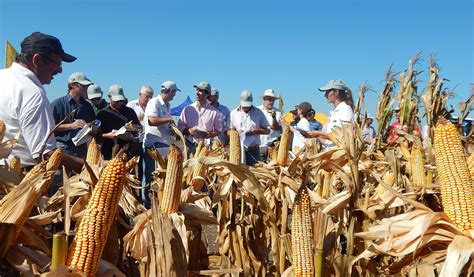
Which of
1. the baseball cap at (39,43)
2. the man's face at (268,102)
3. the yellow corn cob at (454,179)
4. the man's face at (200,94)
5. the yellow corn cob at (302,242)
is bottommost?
the yellow corn cob at (302,242)

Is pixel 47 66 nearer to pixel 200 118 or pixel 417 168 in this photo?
pixel 417 168

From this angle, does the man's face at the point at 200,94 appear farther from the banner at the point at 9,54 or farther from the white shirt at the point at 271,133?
the banner at the point at 9,54

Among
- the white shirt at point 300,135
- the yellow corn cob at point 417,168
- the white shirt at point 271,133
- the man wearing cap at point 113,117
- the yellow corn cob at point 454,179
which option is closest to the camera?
the yellow corn cob at point 454,179

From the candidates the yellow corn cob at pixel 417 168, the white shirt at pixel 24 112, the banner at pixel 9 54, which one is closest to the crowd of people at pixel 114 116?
Result: the white shirt at pixel 24 112

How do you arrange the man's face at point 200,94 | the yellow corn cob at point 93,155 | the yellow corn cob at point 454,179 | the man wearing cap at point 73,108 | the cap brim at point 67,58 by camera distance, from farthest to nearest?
the man's face at point 200,94 → the man wearing cap at point 73,108 → the yellow corn cob at point 93,155 → the cap brim at point 67,58 → the yellow corn cob at point 454,179

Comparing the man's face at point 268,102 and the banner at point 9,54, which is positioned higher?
the man's face at point 268,102

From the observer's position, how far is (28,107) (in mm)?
3672

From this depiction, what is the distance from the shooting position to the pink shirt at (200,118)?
883cm

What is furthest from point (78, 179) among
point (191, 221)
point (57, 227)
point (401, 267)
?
point (401, 267)

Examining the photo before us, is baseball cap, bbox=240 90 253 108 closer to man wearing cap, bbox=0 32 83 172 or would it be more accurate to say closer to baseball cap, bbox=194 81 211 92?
baseball cap, bbox=194 81 211 92

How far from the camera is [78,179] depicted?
10.6ft

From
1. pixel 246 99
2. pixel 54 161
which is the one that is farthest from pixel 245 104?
pixel 54 161

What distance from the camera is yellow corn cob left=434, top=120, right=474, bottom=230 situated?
233 centimetres

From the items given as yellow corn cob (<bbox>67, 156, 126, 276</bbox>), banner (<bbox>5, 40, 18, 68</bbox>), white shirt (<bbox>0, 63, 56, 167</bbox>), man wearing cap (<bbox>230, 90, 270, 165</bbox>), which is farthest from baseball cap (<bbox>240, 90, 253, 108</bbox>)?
yellow corn cob (<bbox>67, 156, 126, 276</bbox>)
